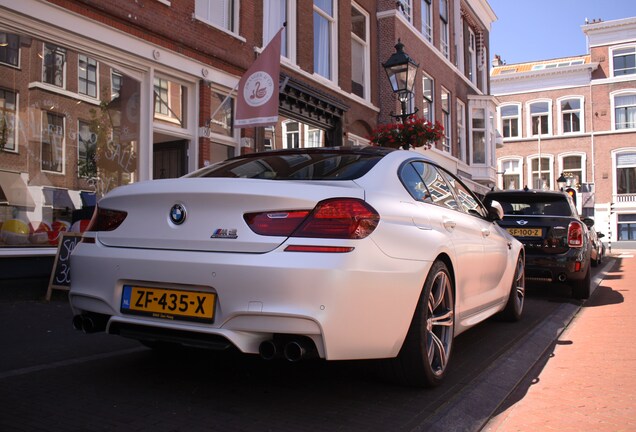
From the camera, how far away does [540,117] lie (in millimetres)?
49406

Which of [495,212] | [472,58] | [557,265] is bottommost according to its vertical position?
[557,265]

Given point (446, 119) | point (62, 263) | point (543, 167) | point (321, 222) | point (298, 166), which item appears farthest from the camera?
point (543, 167)

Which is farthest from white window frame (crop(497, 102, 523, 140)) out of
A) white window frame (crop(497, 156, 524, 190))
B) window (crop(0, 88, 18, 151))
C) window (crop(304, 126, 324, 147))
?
window (crop(0, 88, 18, 151))

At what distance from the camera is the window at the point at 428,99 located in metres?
21.1

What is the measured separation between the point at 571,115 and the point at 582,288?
4451cm

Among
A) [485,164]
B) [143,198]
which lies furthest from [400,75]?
[485,164]

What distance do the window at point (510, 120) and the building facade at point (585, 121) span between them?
0.08 m

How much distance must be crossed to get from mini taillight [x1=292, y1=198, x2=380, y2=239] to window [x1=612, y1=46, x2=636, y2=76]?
1992 inches

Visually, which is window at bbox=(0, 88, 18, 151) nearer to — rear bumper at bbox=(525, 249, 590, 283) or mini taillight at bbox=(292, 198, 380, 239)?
mini taillight at bbox=(292, 198, 380, 239)

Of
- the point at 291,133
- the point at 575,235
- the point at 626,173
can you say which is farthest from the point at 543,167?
the point at 575,235

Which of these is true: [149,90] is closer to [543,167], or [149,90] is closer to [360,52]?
[360,52]

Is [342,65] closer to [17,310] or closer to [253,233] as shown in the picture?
[17,310]

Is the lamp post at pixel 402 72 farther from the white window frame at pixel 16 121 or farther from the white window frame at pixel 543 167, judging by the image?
the white window frame at pixel 543 167

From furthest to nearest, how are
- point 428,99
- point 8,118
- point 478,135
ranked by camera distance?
point 478,135, point 428,99, point 8,118
